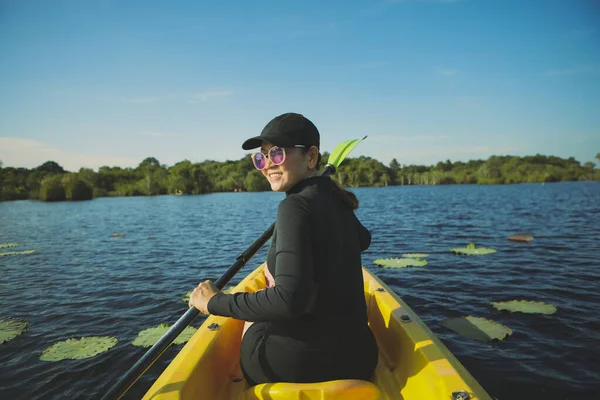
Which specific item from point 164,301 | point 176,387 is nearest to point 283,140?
point 176,387

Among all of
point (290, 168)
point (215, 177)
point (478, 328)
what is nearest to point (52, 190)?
point (215, 177)

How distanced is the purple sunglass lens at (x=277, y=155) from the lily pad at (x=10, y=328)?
5.53 metres

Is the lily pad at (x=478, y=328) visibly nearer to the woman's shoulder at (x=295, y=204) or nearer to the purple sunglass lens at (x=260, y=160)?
the purple sunglass lens at (x=260, y=160)

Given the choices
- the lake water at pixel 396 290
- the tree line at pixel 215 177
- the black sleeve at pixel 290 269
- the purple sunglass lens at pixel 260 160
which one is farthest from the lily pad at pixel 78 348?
the tree line at pixel 215 177

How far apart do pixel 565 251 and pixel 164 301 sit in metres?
9.97

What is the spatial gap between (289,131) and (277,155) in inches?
5.7

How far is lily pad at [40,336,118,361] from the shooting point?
4633mm

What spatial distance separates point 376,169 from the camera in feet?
390

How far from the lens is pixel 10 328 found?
5719 mm

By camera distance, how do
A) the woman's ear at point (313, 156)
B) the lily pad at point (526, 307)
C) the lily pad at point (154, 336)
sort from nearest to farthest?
the woman's ear at point (313, 156) → the lily pad at point (154, 336) → the lily pad at point (526, 307)

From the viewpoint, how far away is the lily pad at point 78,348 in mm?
4633

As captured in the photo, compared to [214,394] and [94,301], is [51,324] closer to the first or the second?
[94,301]

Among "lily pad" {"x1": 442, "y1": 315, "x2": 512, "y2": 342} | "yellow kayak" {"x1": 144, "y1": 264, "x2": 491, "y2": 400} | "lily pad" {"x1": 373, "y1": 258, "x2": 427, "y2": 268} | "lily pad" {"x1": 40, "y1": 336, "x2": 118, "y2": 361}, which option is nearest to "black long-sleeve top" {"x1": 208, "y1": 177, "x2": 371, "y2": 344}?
"yellow kayak" {"x1": 144, "y1": 264, "x2": 491, "y2": 400}

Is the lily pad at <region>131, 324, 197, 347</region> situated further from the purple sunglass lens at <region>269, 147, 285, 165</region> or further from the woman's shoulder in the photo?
the woman's shoulder
